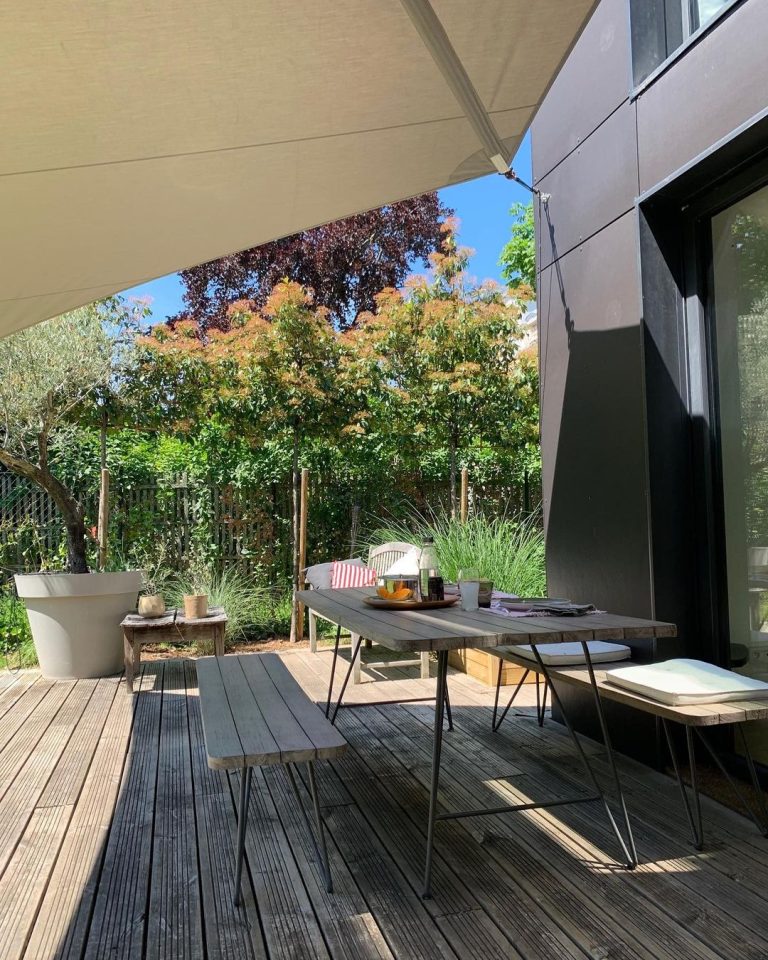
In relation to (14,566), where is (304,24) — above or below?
above

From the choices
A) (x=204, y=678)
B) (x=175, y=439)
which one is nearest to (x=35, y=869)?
(x=204, y=678)

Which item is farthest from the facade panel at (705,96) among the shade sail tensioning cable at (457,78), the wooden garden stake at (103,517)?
the wooden garden stake at (103,517)

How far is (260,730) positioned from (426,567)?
1.15 metres

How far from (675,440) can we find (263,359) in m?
3.98

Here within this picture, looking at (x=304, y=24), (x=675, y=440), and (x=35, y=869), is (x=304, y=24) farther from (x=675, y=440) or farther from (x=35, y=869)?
(x=35, y=869)

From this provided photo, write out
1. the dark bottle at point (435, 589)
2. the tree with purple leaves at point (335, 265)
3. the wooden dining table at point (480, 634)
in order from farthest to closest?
the tree with purple leaves at point (335, 265) < the dark bottle at point (435, 589) < the wooden dining table at point (480, 634)

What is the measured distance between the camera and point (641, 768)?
10.8 feet

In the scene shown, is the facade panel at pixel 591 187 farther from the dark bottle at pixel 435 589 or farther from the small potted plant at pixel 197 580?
the small potted plant at pixel 197 580

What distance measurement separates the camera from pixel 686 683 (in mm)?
2467

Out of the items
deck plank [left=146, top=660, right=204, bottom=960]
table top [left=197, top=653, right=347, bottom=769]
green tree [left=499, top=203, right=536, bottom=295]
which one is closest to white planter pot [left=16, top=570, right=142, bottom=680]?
deck plank [left=146, top=660, right=204, bottom=960]

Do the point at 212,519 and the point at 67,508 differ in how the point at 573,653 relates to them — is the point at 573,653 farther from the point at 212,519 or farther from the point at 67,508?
the point at 212,519

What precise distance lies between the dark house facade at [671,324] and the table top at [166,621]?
241 centimetres

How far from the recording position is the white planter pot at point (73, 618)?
205 inches

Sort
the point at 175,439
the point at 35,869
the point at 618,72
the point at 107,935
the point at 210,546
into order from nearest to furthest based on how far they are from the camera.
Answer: the point at 107,935
the point at 35,869
the point at 618,72
the point at 210,546
the point at 175,439
